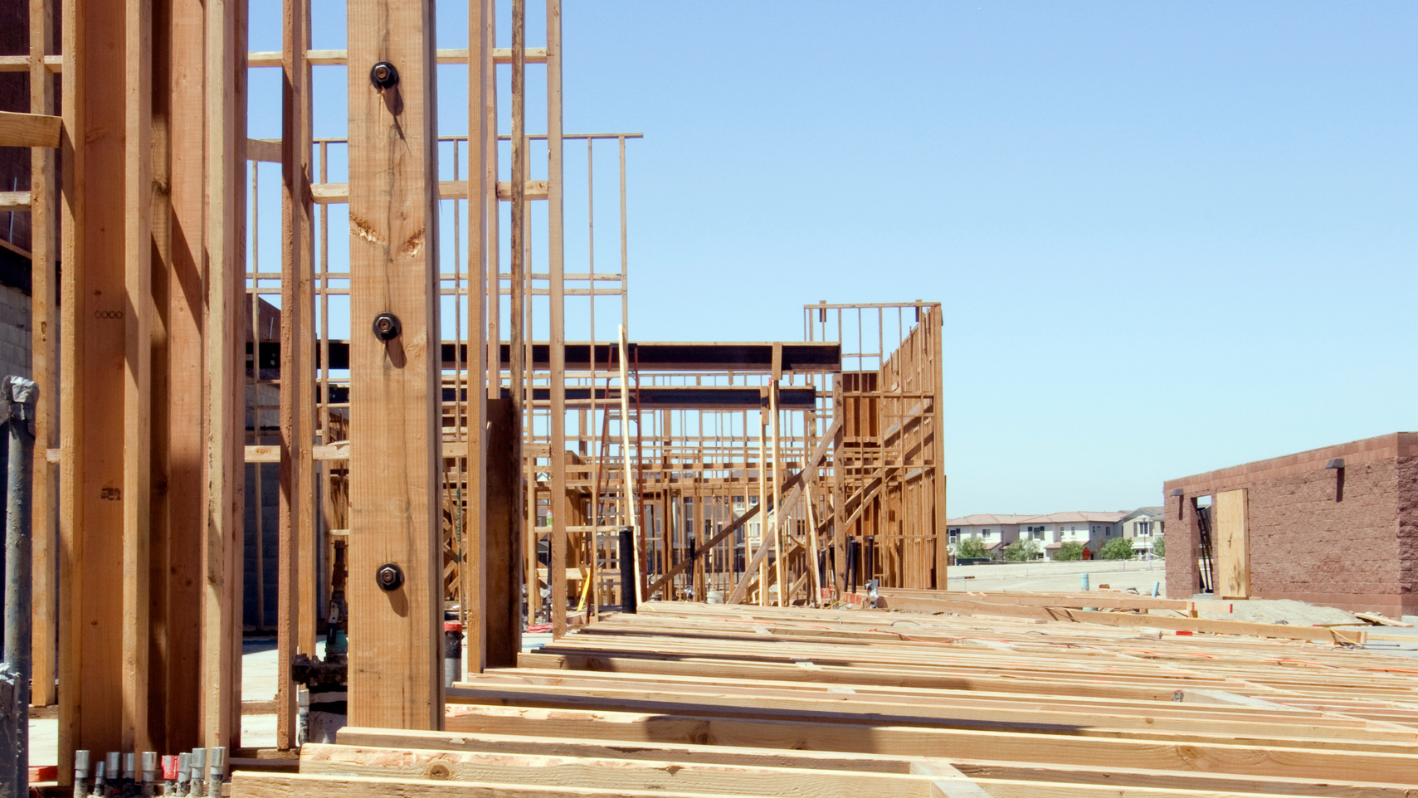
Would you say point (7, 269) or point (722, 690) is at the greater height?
point (7, 269)

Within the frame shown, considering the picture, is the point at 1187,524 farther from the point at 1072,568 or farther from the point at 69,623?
the point at 1072,568

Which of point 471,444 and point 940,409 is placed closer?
point 471,444

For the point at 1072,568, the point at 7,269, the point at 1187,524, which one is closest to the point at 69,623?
the point at 7,269

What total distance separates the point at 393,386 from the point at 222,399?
1299 millimetres

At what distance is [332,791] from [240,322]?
232cm

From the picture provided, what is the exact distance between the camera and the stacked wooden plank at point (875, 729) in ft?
9.06

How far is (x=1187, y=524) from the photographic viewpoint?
1345 inches

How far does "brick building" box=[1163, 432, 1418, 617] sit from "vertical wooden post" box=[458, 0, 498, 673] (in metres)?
21.9

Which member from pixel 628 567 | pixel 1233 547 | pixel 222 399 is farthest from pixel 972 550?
pixel 222 399

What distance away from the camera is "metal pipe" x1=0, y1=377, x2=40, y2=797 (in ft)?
11.2

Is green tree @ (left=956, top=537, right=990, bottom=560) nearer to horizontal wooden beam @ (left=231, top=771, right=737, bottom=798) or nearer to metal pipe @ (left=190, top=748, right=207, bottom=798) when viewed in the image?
metal pipe @ (left=190, top=748, right=207, bottom=798)

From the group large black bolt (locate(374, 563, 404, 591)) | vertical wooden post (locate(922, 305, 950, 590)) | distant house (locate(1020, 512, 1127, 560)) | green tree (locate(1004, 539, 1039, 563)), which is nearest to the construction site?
large black bolt (locate(374, 563, 404, 591))

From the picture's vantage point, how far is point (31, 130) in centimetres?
415

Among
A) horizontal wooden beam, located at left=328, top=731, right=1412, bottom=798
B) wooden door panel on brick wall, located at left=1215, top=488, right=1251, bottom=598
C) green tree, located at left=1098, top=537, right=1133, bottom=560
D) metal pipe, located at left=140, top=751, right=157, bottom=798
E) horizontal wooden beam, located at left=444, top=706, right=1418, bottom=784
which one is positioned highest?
horizontal wooden beam, located at left=328, top=731, right=1412, bottom=798
